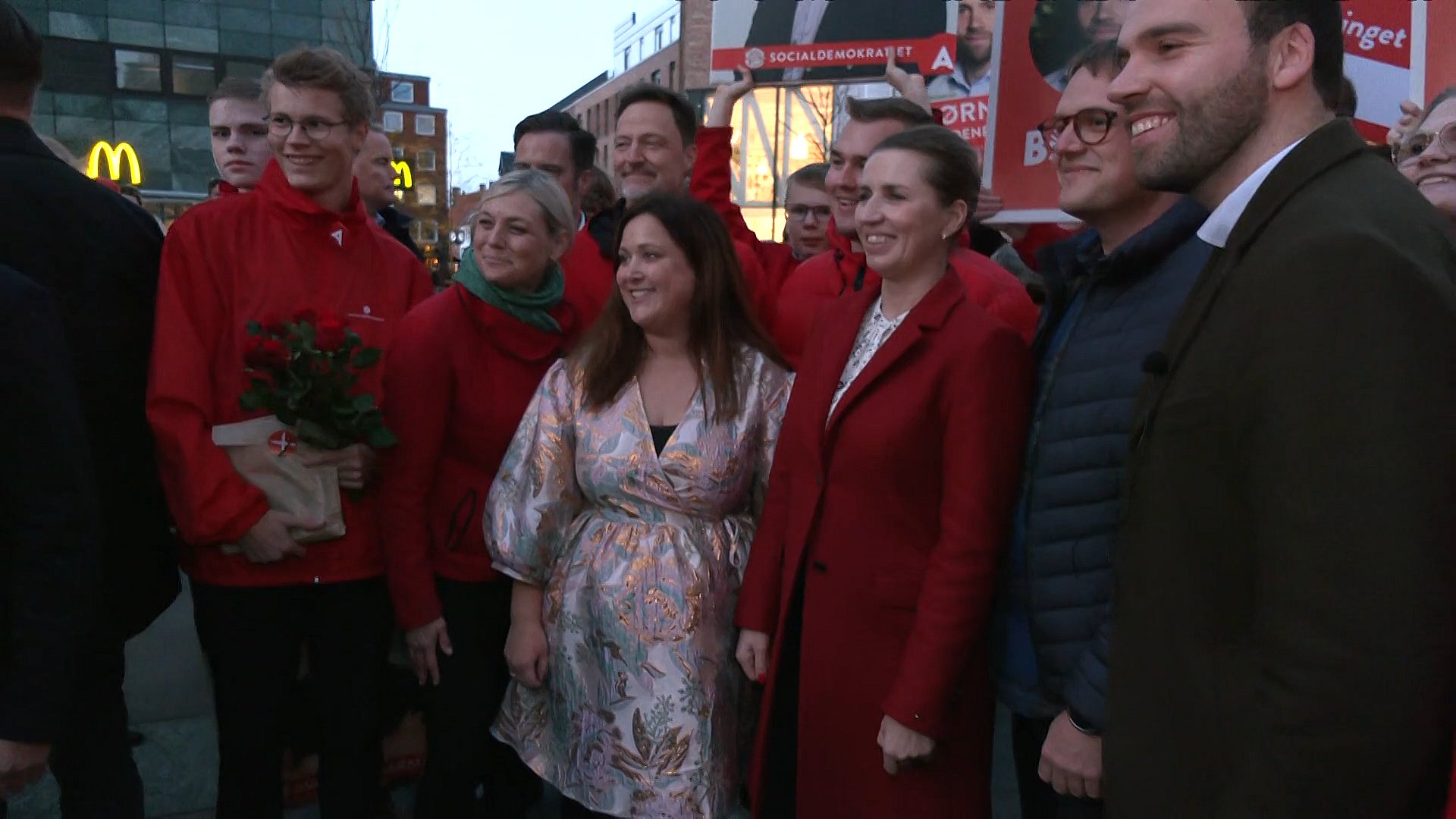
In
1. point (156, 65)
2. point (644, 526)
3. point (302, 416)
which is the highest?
point (156, 65)

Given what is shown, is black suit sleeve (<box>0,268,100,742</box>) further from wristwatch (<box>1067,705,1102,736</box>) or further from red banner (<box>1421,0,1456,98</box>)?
red banner (<box>1421,0,1456,98</box>)

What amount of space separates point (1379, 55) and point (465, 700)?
12.7 feet

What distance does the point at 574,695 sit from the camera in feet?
9.64

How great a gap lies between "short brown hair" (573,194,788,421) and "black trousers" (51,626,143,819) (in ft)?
4.71

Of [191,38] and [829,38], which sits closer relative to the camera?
[829,38]

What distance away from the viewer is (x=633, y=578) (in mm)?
2828

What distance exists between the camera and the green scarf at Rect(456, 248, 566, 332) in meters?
3.21

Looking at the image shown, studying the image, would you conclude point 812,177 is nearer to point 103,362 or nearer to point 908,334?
point 908,334

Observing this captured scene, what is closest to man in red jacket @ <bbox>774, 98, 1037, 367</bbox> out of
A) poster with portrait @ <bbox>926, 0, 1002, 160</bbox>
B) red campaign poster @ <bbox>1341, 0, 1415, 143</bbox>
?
poster with portrait @ <bbox>926, 0, 1002, 160</bbox>

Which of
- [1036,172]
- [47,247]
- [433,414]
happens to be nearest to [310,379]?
[433,414]

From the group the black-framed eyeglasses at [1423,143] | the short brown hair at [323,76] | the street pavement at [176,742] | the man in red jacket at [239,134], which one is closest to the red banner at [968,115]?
the black-framed eyeglasses at [1423,143]

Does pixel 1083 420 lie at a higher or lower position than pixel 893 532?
higher

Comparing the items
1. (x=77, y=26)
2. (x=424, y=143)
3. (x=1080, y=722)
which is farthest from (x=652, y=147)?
(x=424, y=143)

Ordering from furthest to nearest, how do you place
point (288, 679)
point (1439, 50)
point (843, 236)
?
point (843, 236), point (1439, 50), point (288, 679)
